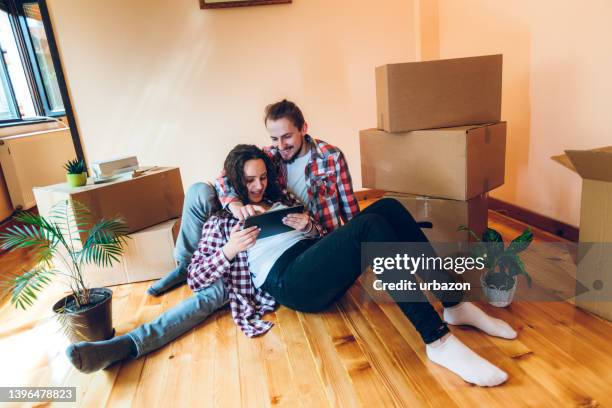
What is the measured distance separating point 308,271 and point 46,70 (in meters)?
3.86

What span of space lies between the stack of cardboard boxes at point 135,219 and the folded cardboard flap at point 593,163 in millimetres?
1642

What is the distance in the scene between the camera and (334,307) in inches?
58.8

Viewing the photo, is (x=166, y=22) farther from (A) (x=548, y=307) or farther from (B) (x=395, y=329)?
(A) (x=548, y=307)

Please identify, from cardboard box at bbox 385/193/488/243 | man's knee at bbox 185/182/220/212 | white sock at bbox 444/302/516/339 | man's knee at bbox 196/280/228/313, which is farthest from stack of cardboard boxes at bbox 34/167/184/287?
white sock at bbox 444/302/516/339

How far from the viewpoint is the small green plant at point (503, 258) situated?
1326 mm

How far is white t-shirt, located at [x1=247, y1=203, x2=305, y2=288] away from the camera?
1.33 meters

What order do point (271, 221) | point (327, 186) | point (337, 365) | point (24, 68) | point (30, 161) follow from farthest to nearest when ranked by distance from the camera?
point (24, 68) < point (30, 161) < point (327, 186) < point (271, 221) < point (337, 365)

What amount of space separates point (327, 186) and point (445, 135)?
487 mm

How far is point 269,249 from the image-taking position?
1.33 m

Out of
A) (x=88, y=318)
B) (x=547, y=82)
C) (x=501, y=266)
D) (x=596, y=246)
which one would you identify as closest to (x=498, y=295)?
(x=501, y=266)

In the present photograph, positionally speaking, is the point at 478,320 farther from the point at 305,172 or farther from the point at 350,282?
the point at 305,172

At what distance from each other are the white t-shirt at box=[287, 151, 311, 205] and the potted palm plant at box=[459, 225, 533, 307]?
26.0 inches

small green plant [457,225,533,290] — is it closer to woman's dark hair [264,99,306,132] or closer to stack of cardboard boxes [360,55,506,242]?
stack of cardboard boxes [360,55,506,242]

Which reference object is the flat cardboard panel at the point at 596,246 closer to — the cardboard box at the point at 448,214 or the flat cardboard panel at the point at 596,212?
the flat cardboard panel at the point at 596,212
